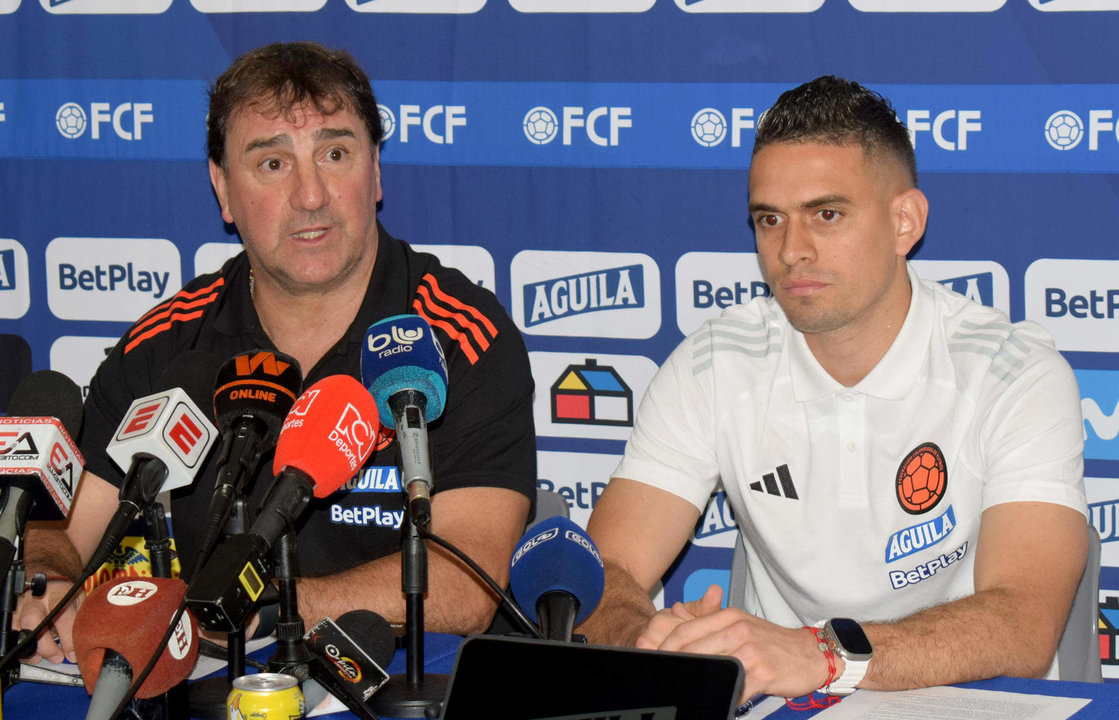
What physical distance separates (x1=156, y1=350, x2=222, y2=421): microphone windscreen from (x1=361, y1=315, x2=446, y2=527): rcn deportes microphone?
249 millimetres

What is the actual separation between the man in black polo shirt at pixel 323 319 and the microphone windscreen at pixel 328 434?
89 cm

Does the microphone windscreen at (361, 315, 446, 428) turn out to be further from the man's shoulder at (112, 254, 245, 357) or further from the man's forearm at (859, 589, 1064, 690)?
the man's shoulder at (112, 254, 245, 357)

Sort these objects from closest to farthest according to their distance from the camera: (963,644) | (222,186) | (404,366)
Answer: (404,366)
(963,644)
(222,186)

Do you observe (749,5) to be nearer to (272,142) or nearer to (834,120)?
(834,120)

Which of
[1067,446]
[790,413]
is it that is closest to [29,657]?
[790,413]

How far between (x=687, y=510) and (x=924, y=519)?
49 cm

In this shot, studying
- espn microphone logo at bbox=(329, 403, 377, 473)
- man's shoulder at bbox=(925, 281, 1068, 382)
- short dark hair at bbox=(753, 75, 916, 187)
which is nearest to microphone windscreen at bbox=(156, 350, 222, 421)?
espn microphone logo at bbox=(329, 403, 377, 473)

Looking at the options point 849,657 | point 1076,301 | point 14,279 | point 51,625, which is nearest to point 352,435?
point 849,657

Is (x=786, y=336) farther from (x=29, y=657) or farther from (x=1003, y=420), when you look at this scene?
(x=29, y=657)

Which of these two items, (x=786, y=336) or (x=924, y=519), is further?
(x=786, y=336)

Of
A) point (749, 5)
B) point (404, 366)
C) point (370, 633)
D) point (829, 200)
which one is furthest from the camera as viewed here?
point (749, 5)

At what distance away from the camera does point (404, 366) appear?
168cm

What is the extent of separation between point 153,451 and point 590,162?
1903 millimetres

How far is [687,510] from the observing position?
2662mm
